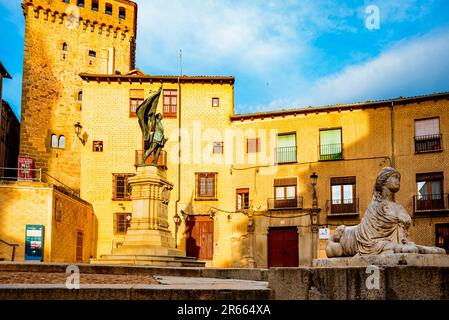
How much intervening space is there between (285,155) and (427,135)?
8.53 m

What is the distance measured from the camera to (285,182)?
1277 inches

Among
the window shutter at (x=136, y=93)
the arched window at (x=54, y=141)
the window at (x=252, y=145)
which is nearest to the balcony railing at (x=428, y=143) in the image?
the window at (x=252, y=145)

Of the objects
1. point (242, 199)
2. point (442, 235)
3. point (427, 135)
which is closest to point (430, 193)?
point (442, 235)

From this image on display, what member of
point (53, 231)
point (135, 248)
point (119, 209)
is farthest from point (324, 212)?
point (135, 248)

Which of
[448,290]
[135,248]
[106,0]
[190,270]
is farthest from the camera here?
[106,0]

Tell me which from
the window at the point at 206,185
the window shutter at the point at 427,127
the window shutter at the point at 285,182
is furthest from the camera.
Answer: the window at the point at 206,185

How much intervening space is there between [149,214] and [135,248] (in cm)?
126

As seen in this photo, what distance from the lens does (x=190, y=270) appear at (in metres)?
12.3

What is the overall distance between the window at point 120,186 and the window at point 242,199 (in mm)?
7124

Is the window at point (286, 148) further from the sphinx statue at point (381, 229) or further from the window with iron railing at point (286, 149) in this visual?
the sphinx statue at point (381, 229)

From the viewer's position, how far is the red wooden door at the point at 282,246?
3144 centimetres

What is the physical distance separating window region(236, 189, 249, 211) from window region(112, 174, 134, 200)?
7.12 m

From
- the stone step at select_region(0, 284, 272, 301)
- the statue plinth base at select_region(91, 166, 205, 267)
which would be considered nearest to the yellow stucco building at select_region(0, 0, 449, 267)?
the statue plinth base at select_region(91, 166, 205, 267)
